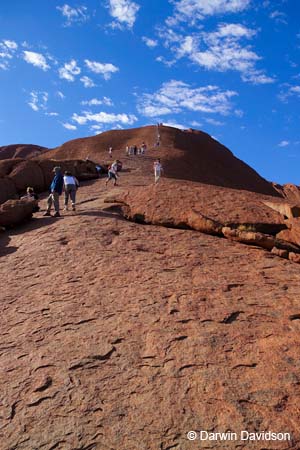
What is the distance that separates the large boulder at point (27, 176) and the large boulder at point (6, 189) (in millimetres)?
343

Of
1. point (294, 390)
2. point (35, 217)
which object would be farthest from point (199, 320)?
point (35, 217)

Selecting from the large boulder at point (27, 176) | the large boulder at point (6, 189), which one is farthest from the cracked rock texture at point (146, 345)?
the large boulder at point (27, 176)

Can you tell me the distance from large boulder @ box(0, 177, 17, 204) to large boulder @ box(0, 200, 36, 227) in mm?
5368

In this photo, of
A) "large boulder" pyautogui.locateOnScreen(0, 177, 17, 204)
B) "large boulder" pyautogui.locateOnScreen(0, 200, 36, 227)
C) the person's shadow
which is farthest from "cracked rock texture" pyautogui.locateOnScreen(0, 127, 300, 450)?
"large boulder" pyautogui.locateOnScreen(0, 177, 17, 204)

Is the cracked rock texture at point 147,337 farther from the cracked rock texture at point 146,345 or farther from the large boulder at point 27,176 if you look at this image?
the large boulder at point 27,176

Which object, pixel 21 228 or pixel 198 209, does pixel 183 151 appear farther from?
pixel 21 228

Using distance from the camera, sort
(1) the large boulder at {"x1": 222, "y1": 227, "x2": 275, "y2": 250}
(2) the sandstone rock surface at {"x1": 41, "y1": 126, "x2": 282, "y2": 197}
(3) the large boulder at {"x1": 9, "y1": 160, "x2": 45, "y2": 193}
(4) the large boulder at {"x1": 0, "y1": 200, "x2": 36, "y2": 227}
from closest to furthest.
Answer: (1) the large boulder at {"x1": 222, "y1": 227, "x2": 275, "y2": 250}, (4) the large boulder at {"x1": 0, "y1": 200, "x2": 36, "y2": 227}, (3) the large boulder at {"x1": 9, "y1": 160, "x2": 45, "y2": 193}, (2) the sandstone rock surface at {"x1": 41, "y1": 126, "x2": 282, "y2": 197}

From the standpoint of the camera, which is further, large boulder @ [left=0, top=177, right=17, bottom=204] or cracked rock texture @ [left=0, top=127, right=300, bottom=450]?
large boulder @ [left=0, top=177, right=17, bottom=204]

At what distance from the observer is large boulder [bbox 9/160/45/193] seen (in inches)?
764

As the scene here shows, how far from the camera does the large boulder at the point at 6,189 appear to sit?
1802 centimetres

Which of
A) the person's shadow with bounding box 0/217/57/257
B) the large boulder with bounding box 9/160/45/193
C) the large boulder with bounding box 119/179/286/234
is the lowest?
the person's shadow with bounding box 0/217/57/257

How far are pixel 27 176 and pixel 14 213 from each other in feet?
25.3

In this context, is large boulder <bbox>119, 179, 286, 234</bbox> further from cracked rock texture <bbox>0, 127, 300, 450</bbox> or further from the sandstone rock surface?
the sandstone rock surface

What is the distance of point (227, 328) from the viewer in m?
6.28
